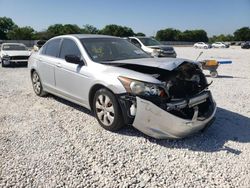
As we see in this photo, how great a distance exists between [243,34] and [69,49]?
363 feet

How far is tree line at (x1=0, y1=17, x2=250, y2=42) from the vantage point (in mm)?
79125

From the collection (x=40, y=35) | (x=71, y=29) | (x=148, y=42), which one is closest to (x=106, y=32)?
(x=71, y=29)

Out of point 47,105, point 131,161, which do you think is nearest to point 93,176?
point 131,161

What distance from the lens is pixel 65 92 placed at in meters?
5.67

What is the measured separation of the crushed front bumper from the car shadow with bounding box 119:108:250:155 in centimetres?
18

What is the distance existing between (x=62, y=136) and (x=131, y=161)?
1429 mm

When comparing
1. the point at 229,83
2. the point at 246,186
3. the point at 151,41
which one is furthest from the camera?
the point at 151,41

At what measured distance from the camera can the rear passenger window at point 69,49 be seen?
17.9ft

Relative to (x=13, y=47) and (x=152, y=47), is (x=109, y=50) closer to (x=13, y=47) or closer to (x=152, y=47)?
(x=152, y=47)

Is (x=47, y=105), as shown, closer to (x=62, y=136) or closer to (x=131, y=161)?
(x=62, y=136)

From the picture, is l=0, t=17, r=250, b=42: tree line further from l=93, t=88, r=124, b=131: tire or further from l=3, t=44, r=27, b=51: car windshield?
l=93, t=88, r=124, b=131: tire

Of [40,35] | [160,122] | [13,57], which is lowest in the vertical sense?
[160,122]

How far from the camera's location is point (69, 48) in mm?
5766

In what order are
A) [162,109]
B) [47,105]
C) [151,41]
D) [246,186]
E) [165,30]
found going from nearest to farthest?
[246,186] < [162,109] < [47,105] < [151,41] < [165,30]
